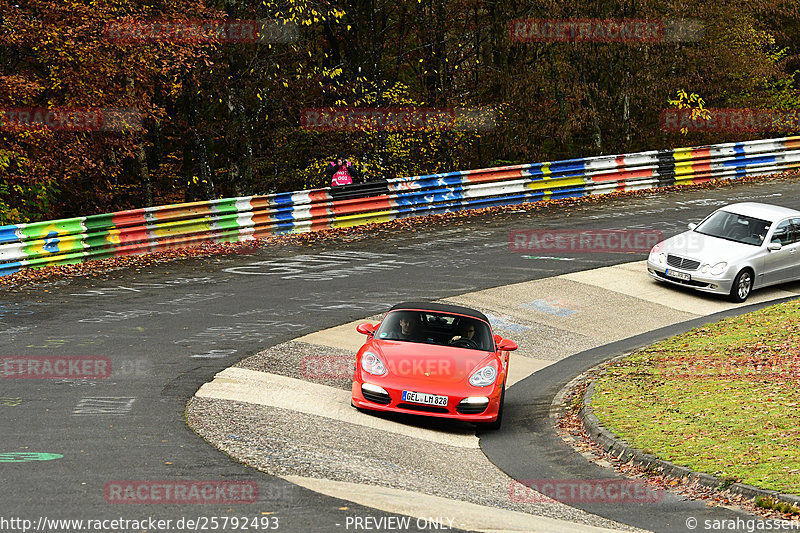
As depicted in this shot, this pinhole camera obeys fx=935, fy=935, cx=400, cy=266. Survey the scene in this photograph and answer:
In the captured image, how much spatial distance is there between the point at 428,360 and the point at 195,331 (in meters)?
4.85

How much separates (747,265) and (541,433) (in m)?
8.84

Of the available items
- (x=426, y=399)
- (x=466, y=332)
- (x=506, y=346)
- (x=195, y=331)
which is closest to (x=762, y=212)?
(x=506, y=346)

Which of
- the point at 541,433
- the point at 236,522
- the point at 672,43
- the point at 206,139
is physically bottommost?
the point at 541,433

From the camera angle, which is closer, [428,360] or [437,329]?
[428,360]

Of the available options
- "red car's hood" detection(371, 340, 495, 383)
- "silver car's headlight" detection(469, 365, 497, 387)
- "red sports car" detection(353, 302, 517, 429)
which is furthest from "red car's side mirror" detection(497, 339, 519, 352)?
"silver car's headlight" detection(469, 365, 497, 387)

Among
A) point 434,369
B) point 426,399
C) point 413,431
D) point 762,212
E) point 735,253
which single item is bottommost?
point 413,431

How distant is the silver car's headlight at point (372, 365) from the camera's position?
Result: 37.8ft

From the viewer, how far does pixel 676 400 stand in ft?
39.8

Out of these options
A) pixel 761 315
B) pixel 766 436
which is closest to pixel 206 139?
pixel 761 315

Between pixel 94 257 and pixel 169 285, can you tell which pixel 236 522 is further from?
pixel 94 257

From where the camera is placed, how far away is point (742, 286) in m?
18.6

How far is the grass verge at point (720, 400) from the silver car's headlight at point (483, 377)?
1.45 meters

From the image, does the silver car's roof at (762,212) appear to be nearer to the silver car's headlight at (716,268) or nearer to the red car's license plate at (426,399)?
the silver car's headlight at (716,268)

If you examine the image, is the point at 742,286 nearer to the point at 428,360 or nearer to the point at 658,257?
the point at 658,257
